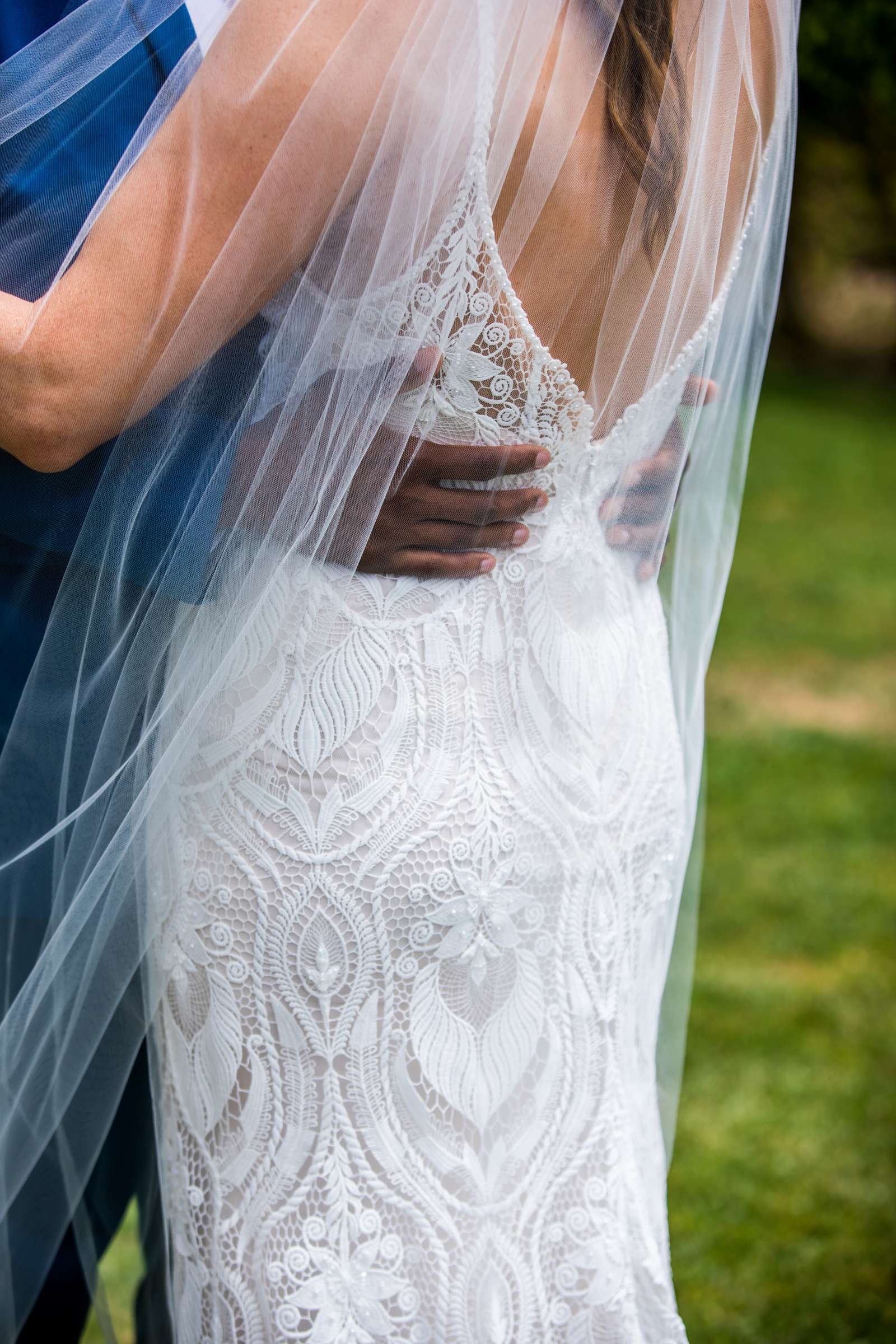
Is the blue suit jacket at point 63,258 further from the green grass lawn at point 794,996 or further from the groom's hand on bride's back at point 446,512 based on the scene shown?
the green grass lawn at point 794,996

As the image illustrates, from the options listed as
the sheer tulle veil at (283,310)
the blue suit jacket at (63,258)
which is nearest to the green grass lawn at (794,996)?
the sheer tulle veil at (283,310)

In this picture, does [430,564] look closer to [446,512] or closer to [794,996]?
[446,512]

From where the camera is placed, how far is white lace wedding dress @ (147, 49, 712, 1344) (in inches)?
48.6

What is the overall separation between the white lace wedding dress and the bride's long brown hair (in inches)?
6.6

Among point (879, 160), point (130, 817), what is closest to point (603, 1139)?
point (130, 817)

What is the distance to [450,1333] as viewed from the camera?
126 centimetres

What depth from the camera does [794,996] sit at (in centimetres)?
390

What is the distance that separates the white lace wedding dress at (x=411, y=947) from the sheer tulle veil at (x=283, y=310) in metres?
0.03

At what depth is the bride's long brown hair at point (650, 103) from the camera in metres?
1.19

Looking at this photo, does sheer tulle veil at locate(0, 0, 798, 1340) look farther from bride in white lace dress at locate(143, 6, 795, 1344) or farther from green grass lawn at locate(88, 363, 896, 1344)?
green grass lawn at locate(88, 363, 896, 1344)

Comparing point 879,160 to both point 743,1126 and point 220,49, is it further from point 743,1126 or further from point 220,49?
point 220,49

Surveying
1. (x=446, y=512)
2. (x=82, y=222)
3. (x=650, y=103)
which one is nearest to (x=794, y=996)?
(x=446, y=512)

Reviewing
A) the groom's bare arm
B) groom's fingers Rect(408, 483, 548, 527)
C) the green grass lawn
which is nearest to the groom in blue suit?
the groom's bare arm

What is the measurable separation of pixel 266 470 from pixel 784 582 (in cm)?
741
